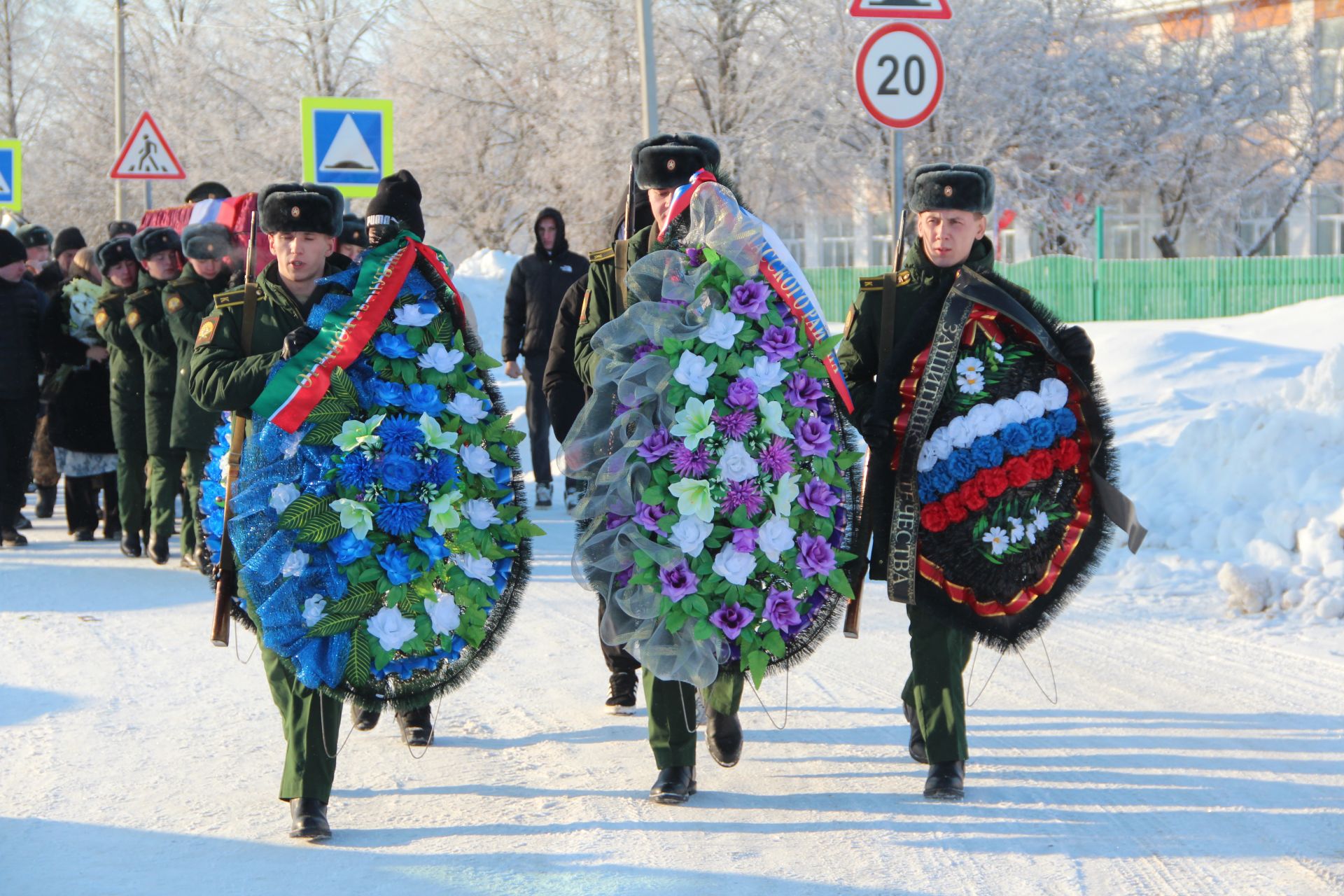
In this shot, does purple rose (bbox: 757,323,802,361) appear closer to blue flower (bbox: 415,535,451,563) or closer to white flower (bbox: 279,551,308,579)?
blue flower (bbox: 415,535,451,563)

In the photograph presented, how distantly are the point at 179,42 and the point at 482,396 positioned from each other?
1448 inches

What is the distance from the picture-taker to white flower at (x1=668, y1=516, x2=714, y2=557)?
15.3ft

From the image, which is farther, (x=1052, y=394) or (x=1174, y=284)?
(x=1174, y=284)

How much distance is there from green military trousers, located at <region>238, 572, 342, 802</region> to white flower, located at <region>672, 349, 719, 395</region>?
1.48 m

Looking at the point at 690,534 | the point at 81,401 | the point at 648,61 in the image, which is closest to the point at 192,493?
the point at 81,401

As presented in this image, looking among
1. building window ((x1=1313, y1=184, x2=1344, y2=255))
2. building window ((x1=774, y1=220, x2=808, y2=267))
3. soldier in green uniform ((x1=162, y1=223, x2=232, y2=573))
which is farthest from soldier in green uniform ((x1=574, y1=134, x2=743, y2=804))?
building window ((x1=1313, y1=184, x2=1344, y2=255))

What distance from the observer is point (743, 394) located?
4.71m

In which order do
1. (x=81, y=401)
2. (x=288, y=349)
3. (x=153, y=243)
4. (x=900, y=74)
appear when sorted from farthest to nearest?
(x=81, y=401), (x=153, y=243), (x=900, y=74), (x=288, y=349)

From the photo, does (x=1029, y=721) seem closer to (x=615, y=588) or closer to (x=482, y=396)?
(x=615, y=588)

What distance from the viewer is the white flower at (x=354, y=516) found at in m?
4.57

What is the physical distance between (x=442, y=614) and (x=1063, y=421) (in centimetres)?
211

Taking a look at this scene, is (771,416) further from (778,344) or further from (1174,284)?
(1174,284)

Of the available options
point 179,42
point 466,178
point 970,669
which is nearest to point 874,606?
point 970,669

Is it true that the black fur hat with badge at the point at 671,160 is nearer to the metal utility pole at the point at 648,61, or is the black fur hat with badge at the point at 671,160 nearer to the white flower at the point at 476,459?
the white flower at the point at 476,459
